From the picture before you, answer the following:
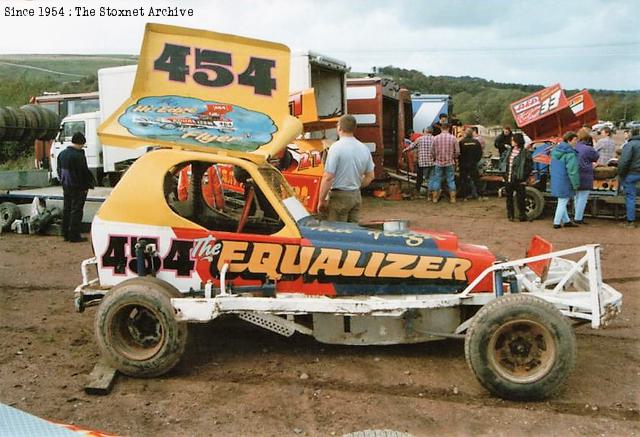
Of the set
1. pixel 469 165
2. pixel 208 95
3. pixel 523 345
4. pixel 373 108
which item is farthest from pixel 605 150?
pixel 208 95

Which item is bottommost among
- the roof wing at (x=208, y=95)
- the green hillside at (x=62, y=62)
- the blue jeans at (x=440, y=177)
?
the blue jeans at (x=440, y=177)

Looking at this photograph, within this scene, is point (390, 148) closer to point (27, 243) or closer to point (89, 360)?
point (27, 243)

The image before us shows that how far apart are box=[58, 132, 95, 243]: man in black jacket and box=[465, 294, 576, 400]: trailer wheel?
24.7 feet

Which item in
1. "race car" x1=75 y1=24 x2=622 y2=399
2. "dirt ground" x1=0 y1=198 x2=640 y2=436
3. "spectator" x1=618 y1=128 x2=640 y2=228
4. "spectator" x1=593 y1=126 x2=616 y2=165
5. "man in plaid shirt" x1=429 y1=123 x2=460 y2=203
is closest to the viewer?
"dirt ground" x1=0 y1=198 x2=640 y2=436

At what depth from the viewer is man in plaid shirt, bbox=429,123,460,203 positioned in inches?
558

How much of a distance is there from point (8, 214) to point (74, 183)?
222 centimetres

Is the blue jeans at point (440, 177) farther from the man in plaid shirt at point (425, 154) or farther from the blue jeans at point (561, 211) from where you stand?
the blue jeans at point (561, 211)

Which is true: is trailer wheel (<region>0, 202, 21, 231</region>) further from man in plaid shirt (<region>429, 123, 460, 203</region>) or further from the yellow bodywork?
man in plaid shirt (<region>429, 123, 460, 203</region>)

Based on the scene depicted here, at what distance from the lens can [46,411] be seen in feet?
13.7

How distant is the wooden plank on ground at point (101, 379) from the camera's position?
173 inches

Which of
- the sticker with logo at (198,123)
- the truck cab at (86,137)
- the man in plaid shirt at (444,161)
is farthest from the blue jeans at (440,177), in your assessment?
the sticker with logo at (198,123)

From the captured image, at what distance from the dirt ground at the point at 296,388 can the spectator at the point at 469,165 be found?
8316 millimetres

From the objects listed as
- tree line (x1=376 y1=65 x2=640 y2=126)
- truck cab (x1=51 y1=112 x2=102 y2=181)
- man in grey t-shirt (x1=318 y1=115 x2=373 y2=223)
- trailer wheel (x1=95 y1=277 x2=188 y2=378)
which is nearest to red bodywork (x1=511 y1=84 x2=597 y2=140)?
man in grey t-shirt (x1=318 y1=115 x2=373 y2=223)

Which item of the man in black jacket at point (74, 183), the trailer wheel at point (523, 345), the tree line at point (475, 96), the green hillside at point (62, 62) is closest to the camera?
the trailer wheel at point (523, 345)
